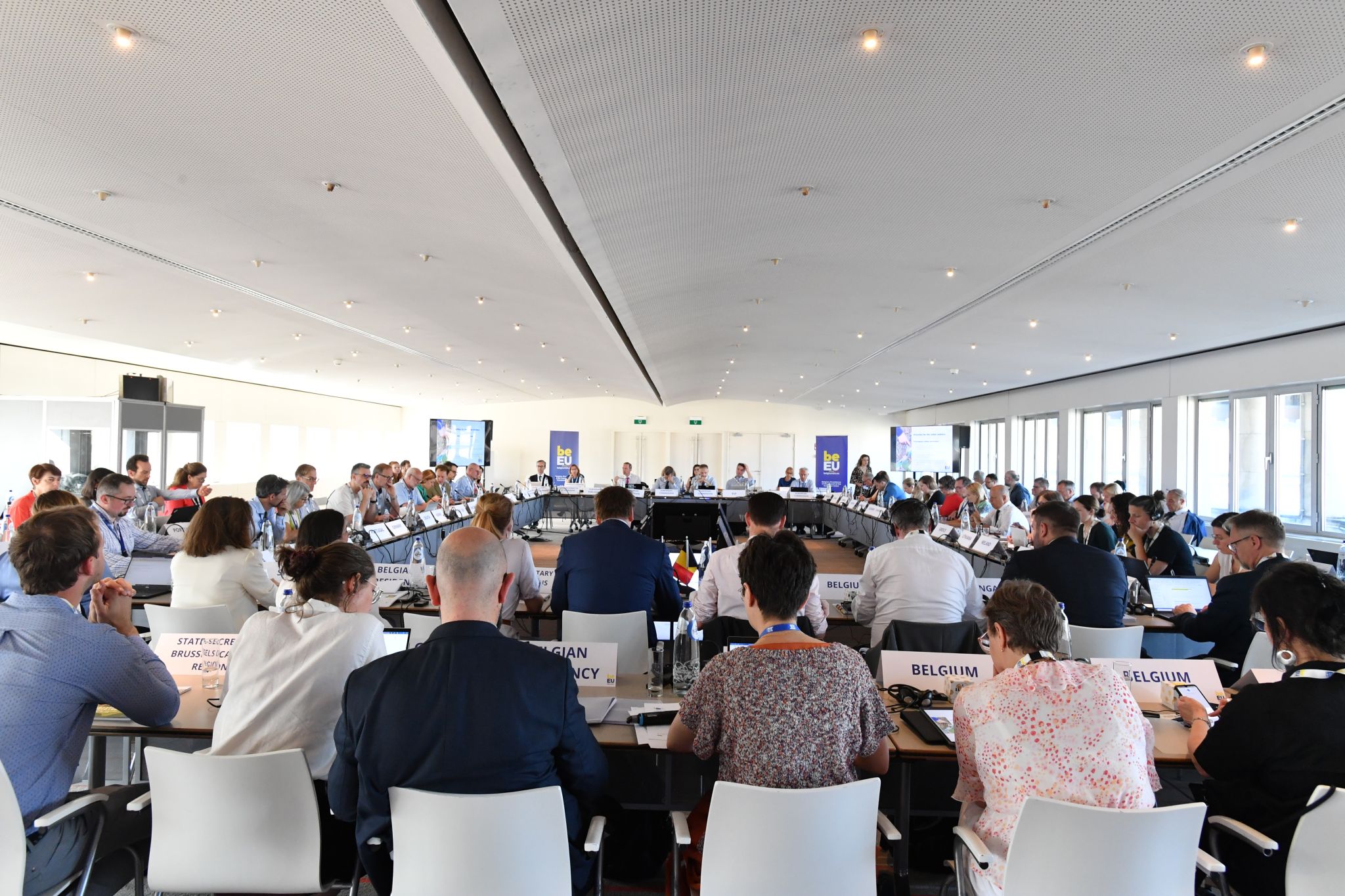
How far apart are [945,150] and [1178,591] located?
305 centimetres

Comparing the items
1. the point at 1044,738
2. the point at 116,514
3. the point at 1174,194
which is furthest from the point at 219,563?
the point at 1174,194

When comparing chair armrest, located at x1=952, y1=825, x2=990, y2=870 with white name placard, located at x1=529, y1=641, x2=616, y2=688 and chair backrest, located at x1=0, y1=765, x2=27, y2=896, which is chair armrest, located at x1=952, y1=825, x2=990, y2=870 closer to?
white name placard, located at x1=529, y1=641, x2=616, y2=688

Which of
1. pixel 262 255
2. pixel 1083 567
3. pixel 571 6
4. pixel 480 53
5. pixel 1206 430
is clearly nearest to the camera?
pixel 571 6

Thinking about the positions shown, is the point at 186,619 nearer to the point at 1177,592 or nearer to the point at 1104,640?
the point at 1104,640

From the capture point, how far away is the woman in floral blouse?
176 cm

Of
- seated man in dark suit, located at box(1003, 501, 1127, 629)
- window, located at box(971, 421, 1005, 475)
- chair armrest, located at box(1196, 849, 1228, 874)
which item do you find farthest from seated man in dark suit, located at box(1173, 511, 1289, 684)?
window, located at box(971, 421, 1005, 475)

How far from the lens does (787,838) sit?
1.66 metres

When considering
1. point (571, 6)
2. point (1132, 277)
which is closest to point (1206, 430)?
point (1132, 277)

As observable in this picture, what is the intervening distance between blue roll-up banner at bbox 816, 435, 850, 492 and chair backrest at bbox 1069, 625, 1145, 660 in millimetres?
16266

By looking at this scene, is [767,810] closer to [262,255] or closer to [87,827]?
[87,827]

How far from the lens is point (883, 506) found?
11.2m

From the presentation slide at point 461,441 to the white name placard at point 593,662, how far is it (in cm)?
1700

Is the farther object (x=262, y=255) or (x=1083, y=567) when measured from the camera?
(x=262, y=255)

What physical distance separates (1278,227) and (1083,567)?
310 cm
